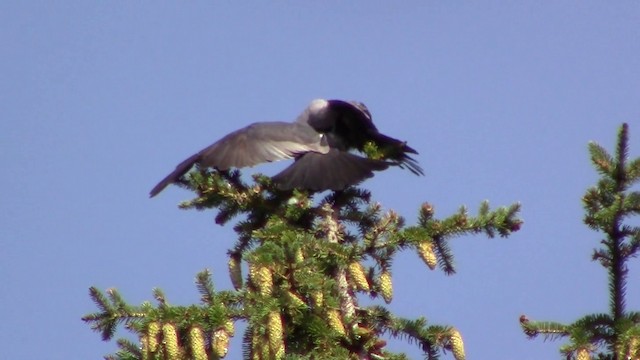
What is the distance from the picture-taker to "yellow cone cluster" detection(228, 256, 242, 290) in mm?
6473

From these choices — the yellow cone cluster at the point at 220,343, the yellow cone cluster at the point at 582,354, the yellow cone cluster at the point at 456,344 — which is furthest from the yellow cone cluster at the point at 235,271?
the yellow cone cluster at the point at 582,354

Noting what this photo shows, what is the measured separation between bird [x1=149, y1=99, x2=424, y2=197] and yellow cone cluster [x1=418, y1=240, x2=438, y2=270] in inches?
45.5

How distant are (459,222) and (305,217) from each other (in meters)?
0.96

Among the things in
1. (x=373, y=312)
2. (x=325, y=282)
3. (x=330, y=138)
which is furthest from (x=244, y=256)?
(x=330, y=138)

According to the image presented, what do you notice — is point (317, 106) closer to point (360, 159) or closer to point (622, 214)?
point (360, 159)

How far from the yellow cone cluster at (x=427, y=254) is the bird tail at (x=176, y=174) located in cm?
187

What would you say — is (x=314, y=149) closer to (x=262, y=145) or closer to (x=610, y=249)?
(x=262, y=145)

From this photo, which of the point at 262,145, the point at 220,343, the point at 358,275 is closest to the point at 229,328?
the point at 220,343

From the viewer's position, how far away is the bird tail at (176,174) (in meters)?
7.34

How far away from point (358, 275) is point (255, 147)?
100 inches

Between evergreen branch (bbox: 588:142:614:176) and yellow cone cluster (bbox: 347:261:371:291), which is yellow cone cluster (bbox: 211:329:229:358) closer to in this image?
yellow cone cluster (bbox: 347:261:371:291)

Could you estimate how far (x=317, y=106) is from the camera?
9398 mm

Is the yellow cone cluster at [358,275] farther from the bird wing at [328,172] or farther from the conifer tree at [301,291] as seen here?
the bird wing at [328,172]

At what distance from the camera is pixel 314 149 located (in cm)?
845
